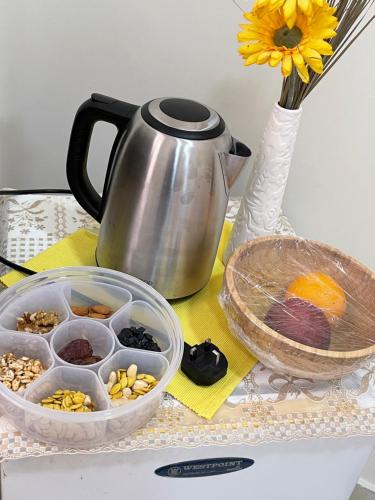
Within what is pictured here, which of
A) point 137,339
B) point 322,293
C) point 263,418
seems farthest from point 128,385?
point 322,293

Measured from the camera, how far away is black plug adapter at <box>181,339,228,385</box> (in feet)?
2.07

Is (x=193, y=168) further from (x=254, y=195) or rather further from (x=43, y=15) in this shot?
(x=43, y=15)

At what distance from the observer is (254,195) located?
74cm

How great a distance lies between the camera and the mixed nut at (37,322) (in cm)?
62

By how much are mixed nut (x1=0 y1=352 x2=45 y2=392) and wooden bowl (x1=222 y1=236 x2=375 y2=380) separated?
8.8 inches

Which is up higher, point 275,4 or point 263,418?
point 275,4

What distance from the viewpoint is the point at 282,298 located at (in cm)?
70

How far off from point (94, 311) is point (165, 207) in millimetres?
151

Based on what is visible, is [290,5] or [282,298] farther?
[282,298]

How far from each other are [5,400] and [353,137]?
2.12 ft

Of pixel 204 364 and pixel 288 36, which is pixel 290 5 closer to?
pixel 288 36

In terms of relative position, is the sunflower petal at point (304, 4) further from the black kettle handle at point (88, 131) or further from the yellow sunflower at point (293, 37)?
the black kettle handle at point (88, 131)

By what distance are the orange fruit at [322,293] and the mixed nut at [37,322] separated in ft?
0.95

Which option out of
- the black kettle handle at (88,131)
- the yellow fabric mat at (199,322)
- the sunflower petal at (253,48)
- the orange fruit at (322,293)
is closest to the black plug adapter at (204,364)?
the yellow fabric mat at (199,322)
